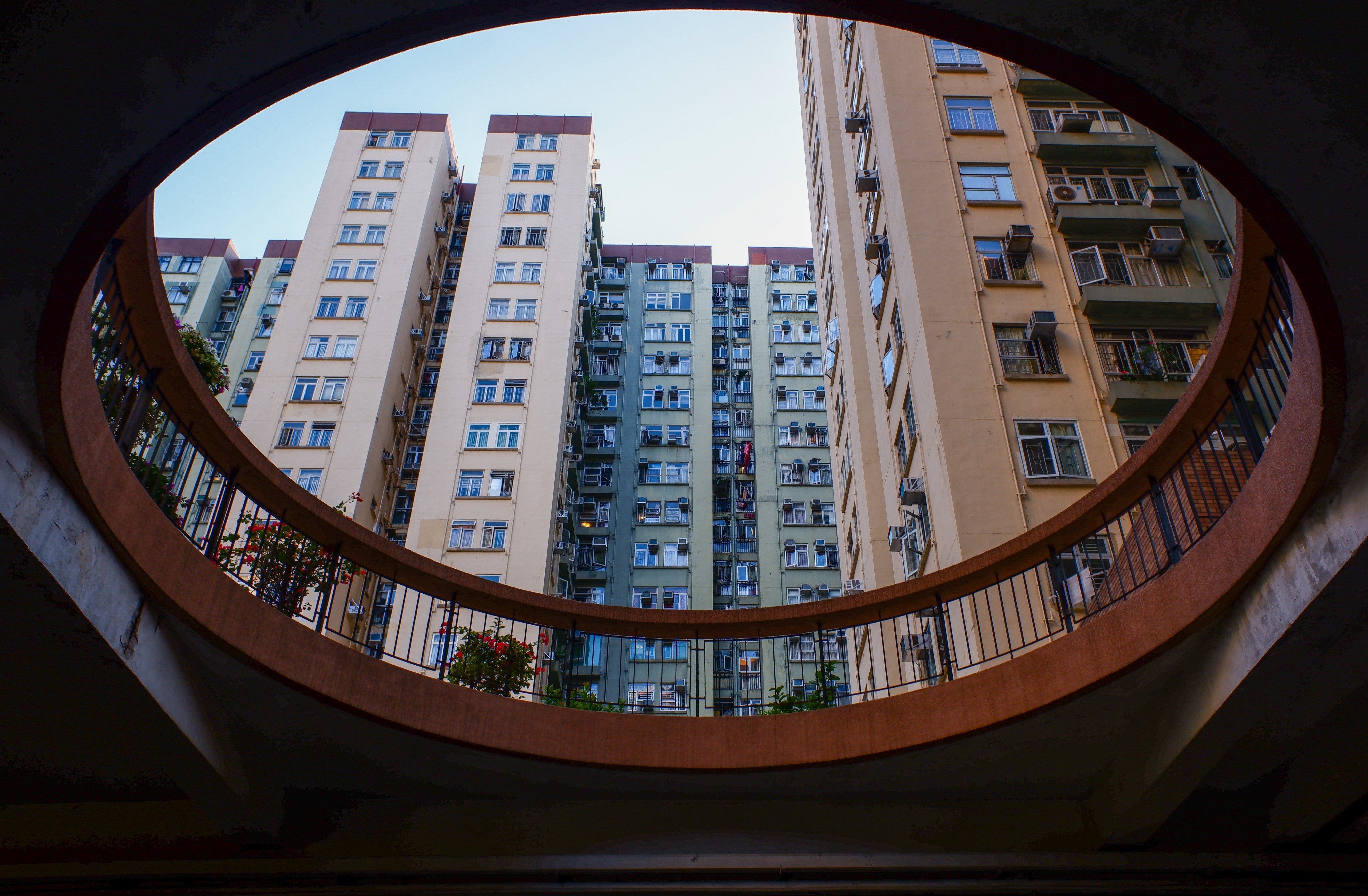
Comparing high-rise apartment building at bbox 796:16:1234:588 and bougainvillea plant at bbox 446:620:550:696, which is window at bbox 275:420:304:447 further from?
bougainvillea plant at bbox 446:620:550:696

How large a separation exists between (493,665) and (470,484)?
58.6 feet

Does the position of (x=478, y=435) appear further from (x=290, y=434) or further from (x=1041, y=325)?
(x=1041, y=325)

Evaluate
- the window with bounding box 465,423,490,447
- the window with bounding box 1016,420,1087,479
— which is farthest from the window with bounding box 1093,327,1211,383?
the window with bounding box 465,423,490,447

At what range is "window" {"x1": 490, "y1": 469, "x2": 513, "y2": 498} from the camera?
2586 cm

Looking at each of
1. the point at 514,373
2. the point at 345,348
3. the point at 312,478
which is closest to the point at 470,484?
the point at 514,373

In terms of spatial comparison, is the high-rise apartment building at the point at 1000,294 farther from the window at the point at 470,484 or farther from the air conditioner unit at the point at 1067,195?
the window at the point at 470,484

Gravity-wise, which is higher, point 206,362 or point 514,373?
point 514,373

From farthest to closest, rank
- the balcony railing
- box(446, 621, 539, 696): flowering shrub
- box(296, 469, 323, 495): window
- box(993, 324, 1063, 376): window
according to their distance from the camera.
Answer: box(296, 469, 323, 495): window < box(993, 324, 1063, 376): window < box(446, 621, 539, 696): flowering shrub < the balcony railing

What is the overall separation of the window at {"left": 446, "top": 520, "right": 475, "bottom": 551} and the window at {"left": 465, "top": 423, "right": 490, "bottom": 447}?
267 cm

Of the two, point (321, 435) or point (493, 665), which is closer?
point (493, 665)

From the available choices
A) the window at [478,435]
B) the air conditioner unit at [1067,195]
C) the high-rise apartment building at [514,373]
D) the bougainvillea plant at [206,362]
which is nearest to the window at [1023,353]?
the air conditioner unit at [1067,195]

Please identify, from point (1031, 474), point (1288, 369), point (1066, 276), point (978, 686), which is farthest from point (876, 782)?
point (1066, 276)

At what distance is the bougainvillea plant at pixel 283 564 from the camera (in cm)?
729

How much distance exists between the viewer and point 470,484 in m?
26.1
